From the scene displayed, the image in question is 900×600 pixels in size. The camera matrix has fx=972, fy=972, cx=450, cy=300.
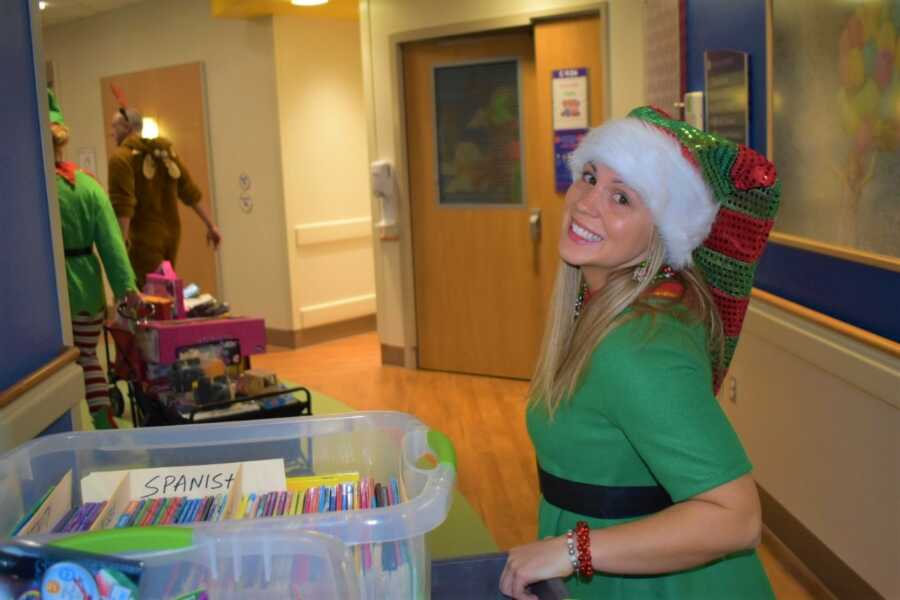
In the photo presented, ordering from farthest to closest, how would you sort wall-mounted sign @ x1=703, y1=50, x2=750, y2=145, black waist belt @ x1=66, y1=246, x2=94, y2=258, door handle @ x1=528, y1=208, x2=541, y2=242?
door handle @ x1=528, y1=208, x2=541, y2=242
black waist belt @ x1=66, y1=246, x2=94, y2=258
wall-mounted sign @ x1=703, y1=50, x2=750, y2=145

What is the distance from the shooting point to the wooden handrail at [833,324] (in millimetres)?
2713

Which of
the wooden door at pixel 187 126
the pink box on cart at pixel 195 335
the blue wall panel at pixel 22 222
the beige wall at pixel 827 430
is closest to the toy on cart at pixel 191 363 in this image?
the pink box on cart at pixel 195 335

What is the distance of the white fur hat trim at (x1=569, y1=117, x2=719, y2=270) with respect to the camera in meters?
1.46

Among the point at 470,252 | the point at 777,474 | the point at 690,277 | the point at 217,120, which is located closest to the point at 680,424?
the point at 690,277

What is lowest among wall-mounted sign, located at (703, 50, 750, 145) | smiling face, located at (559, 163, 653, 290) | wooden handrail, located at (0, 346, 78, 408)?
wooden handrail, located at (0, 346, 78, 408)

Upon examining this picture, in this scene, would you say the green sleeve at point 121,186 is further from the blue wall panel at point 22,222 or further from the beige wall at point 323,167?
the blue wall panel at point 22,222

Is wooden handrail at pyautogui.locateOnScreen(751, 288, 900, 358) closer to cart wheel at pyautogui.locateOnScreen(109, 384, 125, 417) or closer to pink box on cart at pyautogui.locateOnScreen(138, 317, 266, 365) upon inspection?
pink box on cart at pyautogui.locateOnScreen(138, 317, 266, 365)

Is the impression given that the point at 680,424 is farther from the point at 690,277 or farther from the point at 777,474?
the point at 777,474

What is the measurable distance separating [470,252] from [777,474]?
3.08m

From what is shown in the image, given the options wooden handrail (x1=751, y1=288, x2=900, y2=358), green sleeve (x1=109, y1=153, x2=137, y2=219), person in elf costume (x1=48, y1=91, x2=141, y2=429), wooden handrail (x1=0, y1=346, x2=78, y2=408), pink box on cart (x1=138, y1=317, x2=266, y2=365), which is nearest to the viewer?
wooden handrail (x1=0, y1=346, x2=78, y2=408)

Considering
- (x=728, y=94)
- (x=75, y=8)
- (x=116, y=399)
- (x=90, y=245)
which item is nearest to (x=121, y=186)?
(x=90, y=245)

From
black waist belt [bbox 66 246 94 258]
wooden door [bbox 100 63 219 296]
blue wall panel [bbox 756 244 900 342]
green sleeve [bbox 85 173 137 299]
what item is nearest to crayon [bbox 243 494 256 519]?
blue wall panel [bbox 756 244 900 342]

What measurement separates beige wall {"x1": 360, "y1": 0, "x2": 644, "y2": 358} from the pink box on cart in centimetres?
246

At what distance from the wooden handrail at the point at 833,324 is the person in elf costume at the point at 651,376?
131 cm
